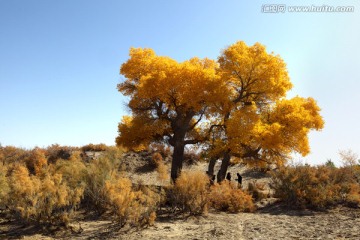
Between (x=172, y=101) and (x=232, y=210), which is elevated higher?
(x=172, y=101)

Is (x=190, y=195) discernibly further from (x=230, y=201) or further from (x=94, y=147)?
(x=94, y=147)

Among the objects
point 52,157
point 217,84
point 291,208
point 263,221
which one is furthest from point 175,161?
point 52,157

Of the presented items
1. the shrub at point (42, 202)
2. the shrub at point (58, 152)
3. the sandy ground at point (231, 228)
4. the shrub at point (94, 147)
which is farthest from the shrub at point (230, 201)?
the shrub at point (94, 147)

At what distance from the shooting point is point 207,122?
21250mm

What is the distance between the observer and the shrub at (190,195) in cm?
1167

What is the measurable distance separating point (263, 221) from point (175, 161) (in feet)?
33.0

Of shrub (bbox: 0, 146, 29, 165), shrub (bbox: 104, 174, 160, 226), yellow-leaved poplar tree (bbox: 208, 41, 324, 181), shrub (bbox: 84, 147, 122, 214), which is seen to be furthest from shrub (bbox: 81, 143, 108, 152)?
shrub (bbox: 104, 174, 160, 226)

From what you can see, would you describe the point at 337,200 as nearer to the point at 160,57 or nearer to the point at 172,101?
the point at 172,101

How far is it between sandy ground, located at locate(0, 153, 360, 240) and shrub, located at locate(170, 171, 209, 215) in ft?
1.50

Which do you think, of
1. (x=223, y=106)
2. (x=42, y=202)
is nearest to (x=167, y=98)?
(x=223, y=106)

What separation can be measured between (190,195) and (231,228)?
238 centimetres

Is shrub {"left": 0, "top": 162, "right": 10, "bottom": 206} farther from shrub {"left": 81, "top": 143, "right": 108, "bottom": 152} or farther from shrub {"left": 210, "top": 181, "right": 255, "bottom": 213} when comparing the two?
shrub {"left": 81, "top": 143, "right": 108, "bottom": 152}

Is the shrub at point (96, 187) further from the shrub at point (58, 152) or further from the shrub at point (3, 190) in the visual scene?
the shrub at point (58, 152)

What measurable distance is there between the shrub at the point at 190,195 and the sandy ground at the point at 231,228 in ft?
1.50
